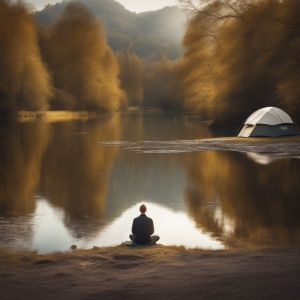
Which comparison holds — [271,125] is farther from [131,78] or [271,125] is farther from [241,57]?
[131,78]

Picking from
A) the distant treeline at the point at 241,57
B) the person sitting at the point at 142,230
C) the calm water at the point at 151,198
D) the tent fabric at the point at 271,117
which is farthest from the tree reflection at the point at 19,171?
the distant treeline at the point at 241,57

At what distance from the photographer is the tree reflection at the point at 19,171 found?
12.7 meters

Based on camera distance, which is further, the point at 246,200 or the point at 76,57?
the point at 76,57

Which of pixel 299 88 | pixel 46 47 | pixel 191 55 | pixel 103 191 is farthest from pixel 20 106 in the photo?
pixel 103 191

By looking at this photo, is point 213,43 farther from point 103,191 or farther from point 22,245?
point 22,245

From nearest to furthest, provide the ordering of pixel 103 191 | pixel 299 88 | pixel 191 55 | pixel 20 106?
pixel 103 191, pixel 299 88, pixel 191 55, pixel 20 106

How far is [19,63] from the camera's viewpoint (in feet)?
192

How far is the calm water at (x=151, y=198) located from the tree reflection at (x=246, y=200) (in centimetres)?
2

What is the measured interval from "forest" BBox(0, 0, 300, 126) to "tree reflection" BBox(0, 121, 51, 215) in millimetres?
15892

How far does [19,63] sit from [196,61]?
2105 centimetres

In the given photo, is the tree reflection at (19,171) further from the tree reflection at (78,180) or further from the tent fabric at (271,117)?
the tent fabric at (271,117)

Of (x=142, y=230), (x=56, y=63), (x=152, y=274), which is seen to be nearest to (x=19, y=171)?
(x=142, y=230)

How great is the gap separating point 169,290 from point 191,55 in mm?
43645

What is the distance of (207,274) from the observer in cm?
661
